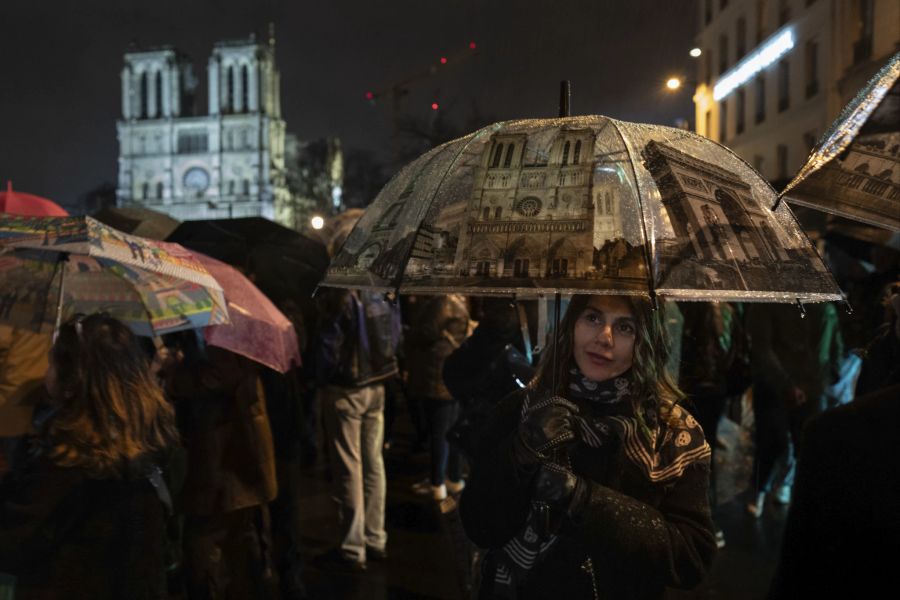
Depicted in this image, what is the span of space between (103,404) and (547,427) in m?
1.84

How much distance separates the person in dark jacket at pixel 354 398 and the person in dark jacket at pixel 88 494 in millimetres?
2454

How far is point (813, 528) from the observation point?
1.11 meters

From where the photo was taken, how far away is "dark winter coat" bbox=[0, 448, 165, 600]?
9.33 feet

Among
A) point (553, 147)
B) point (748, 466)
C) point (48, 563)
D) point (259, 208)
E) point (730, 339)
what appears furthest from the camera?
point (259, 208)

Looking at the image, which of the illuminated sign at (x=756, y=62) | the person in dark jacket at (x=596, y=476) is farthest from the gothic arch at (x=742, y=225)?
the illuminated sign at (x=756, y=62)

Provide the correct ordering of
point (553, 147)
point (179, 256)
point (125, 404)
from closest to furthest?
1. point (553, 147)
2. point (125, 404)
3. point (179, 256)

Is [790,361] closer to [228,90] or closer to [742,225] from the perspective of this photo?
[742,225]

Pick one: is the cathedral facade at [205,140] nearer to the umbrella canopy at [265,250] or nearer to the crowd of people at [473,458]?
the umbrella canopy at [265,250]

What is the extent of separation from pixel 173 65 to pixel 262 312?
125m

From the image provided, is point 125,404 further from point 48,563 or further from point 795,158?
point 795,158

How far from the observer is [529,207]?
2.21 meters

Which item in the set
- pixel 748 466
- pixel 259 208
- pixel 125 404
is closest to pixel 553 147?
pixel 125 404

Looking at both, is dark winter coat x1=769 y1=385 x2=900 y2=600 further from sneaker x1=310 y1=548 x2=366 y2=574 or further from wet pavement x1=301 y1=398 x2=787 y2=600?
sneaker x1=310 y1=548 x2=366 y2=574

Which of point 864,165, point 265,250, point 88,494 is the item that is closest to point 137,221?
point 265,250
